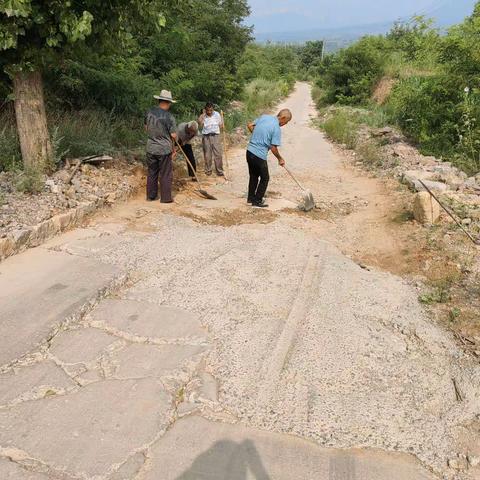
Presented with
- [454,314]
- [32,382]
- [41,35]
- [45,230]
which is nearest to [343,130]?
[41,35]

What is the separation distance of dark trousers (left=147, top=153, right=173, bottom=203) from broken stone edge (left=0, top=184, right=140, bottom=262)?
84cm

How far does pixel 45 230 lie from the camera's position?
17.0 ft

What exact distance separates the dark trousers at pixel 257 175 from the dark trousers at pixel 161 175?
1.22 meters

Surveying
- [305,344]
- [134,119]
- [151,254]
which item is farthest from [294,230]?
[134,119]

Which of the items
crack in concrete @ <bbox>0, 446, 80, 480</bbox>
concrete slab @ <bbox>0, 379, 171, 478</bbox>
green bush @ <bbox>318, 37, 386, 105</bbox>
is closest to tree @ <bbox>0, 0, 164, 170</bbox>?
concrete slab @ <bbox>0, 379, 171, 478</bbox>

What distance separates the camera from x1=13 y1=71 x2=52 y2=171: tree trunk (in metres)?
5.83

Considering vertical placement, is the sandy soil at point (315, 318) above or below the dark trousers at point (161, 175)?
below

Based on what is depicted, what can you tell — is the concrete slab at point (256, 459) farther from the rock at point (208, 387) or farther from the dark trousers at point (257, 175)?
the dark trousers at point (257, 175)

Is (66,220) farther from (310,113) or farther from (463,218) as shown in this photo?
(310,113)

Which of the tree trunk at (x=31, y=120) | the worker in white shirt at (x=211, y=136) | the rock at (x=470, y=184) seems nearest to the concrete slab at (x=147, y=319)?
the tree trunk at (x=31, y=120)

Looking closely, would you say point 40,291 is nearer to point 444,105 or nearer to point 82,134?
point 82,134

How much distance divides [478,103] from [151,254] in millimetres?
8175

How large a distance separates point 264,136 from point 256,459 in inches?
202

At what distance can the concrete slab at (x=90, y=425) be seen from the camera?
8.32 feet
